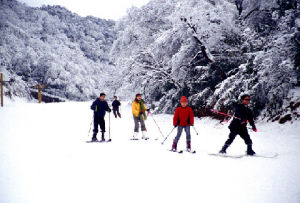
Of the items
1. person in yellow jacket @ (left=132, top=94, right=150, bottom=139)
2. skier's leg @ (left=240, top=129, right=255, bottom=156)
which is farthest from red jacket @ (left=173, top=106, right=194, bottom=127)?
person in yellow jacket @ (left=132, top=94, right=150, bottom=139)

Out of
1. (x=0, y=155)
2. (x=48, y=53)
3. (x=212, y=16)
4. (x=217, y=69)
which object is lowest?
(x=0, y=155)

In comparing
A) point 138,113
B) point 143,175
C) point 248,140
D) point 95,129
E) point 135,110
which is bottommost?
point 143,175

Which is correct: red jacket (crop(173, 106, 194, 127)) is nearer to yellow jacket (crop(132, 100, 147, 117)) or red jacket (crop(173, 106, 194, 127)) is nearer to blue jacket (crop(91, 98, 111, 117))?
yellow jacket (crop(132, 100, 147, 117))

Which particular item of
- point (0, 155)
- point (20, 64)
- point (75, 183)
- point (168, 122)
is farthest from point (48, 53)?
point (75, 183)

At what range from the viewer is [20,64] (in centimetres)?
4378

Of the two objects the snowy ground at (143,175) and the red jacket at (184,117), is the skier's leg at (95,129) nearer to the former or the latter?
the snowy ground at (143,175)

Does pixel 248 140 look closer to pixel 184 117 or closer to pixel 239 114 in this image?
pixel 239 114

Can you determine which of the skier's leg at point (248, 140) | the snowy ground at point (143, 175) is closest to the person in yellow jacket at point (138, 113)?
the snowy ground at point (143, 175)

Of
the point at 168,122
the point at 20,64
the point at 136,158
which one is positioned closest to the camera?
the point at 136,158

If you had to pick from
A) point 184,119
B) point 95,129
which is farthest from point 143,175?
point 95,129

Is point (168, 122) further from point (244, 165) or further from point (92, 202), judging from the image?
point (92, 202)

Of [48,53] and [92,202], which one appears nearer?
[92,202]

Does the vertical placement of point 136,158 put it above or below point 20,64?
below

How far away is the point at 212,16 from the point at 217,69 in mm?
2796
